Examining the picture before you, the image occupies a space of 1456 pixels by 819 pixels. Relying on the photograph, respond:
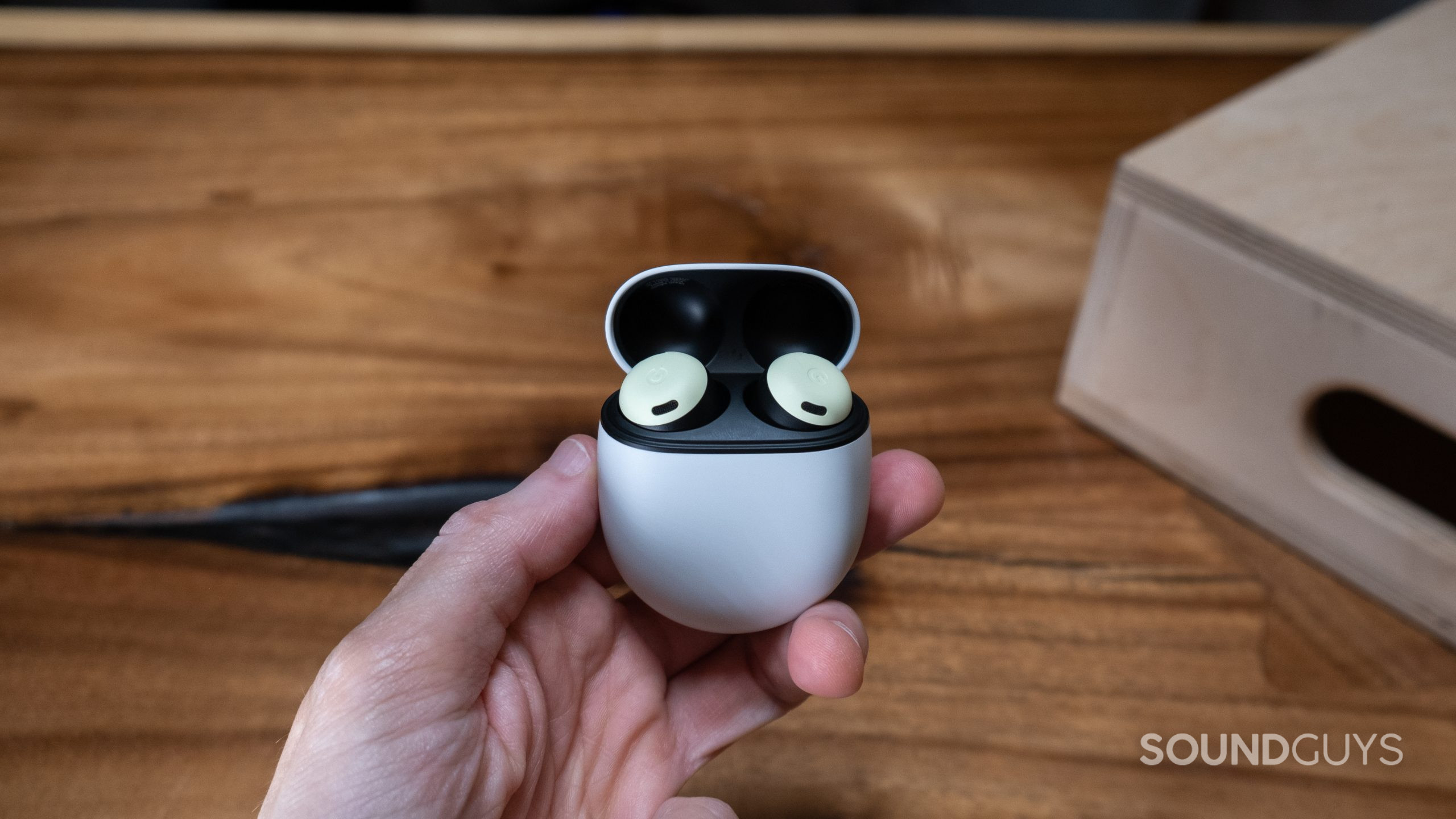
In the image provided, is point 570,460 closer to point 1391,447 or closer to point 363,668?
point 363,668

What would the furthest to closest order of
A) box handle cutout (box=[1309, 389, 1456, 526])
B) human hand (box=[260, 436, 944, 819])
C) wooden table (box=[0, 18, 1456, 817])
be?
box handle cutout (box=[1309, 389, 1456, 526]) → wooden table (box=[0, 18, 1456, 817]) → human hand (box=[260, 436, 944, 819])

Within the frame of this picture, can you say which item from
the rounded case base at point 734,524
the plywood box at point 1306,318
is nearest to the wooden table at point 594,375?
the plywood box at point 1306,318

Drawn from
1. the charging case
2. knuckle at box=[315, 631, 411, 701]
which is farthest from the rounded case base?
knuckle at box=[315, 631, 411, 701]

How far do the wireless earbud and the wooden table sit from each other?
21 cm

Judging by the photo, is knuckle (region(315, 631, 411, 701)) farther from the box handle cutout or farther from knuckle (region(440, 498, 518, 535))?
the box handle cutout

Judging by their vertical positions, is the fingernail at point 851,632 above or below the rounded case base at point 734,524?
below

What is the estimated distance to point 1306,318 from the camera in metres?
0.61

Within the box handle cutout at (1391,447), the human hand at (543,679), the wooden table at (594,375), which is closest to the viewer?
the human hand at (543,679)

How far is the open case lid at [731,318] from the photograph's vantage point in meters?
0.46

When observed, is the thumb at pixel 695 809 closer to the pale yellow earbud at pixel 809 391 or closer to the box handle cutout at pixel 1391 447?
the pale yellow earbud at pixel 809 391

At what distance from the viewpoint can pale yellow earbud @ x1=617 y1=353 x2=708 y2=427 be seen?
43 centimetres

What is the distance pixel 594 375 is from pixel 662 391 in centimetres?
32

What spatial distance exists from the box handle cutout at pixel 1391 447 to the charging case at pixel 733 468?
39 cm

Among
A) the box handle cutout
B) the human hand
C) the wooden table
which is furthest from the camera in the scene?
the box handle cutout
